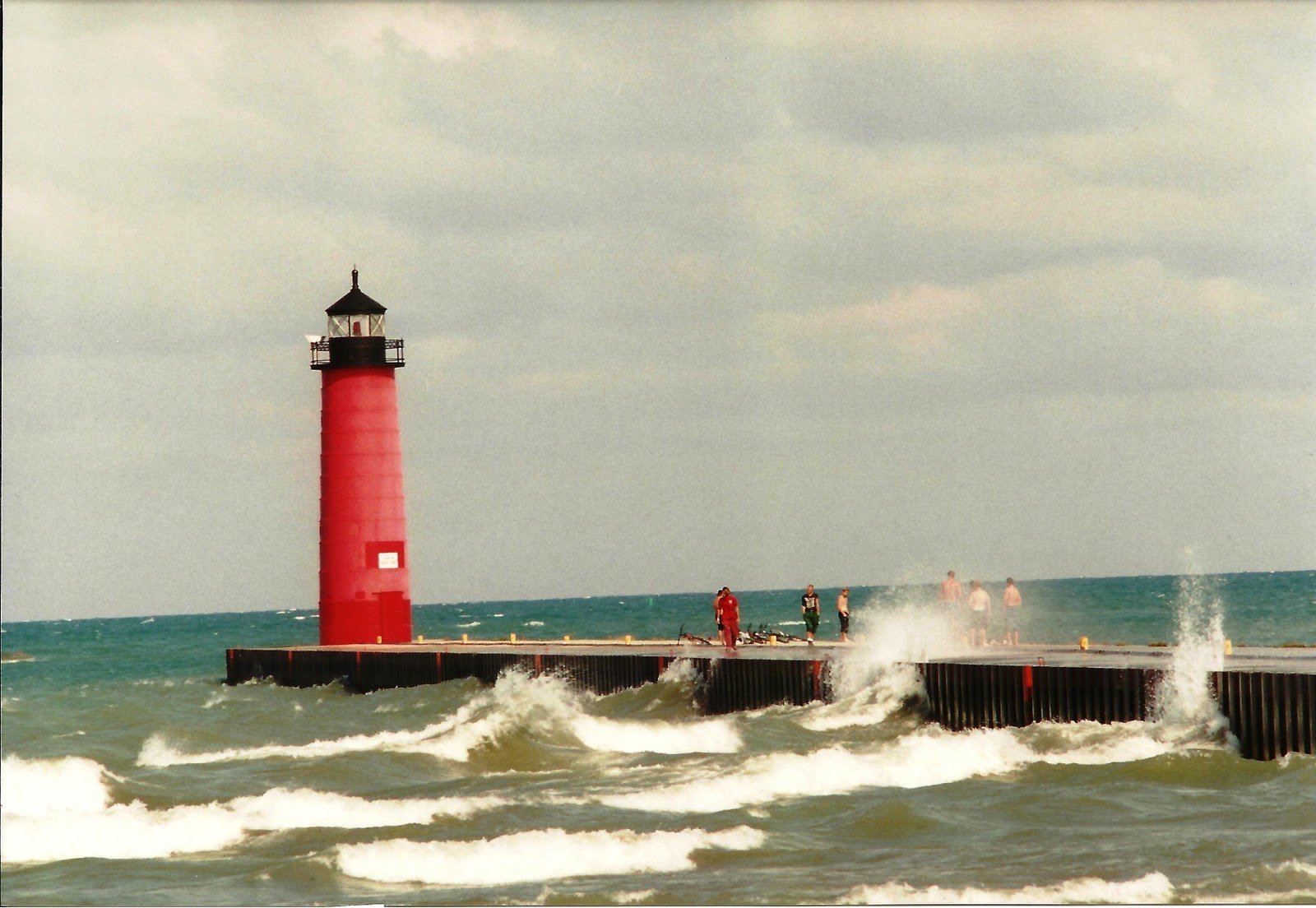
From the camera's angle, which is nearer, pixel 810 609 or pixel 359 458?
pixel 810 609

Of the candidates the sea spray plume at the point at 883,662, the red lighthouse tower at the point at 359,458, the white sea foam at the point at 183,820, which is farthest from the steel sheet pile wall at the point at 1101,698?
the red lighthouse tower at the point at 359,458

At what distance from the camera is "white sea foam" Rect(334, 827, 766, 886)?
59.2 feet

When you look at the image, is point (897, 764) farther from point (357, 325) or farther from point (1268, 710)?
point (357, 325)

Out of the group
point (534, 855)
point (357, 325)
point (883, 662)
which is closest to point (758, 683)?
point (883, 662)

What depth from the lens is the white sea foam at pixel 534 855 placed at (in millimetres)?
18047

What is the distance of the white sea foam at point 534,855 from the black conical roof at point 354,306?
90.1ft

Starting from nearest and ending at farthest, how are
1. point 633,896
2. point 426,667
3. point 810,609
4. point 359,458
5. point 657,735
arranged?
point 633,896 < point 657,735 < point 810,609 < point 426,667 < point 359,458

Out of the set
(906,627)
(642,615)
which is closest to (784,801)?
(906,627)

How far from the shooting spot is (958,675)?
2800 cm

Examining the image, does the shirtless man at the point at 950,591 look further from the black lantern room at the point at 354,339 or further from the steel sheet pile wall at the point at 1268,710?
the black lantern room at the point at 354,339

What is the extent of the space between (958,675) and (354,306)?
22.6 metres

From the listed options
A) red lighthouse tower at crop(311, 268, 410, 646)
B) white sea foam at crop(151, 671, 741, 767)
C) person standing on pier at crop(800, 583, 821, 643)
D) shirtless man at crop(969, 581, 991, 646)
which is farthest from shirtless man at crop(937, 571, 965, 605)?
red lighthouse tower at crop(311, 268, 410, 646)

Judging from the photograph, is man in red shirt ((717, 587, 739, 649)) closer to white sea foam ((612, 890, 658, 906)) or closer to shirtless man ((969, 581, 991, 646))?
shirtless man ((969, 581, 991, 646))

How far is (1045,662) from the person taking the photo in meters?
27.4
